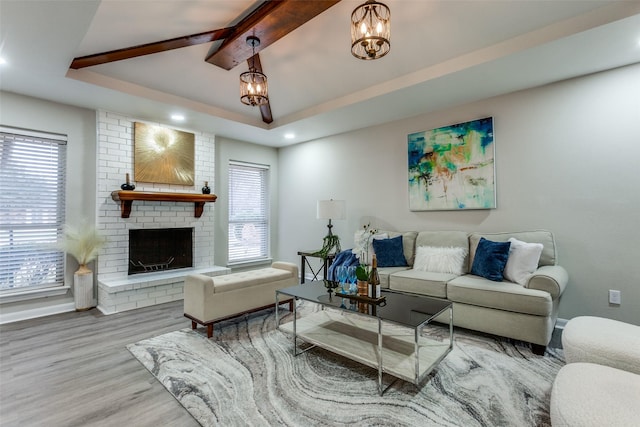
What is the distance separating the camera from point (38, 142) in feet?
12.2

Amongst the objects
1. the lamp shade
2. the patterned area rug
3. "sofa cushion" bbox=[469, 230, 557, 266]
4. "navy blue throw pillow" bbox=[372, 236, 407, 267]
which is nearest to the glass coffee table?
the patterned area rug

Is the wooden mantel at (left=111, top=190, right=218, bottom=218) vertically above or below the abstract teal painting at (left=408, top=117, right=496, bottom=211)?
below

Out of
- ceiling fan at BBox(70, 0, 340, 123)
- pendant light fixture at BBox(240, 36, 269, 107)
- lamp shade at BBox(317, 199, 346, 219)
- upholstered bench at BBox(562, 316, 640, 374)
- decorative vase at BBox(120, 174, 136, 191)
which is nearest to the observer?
upholstered bench at BBox(562, 316, 640, 374)

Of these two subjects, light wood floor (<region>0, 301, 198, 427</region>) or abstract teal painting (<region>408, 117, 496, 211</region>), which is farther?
abstract teal painting (<region>408, 117, 496, 211</region>)

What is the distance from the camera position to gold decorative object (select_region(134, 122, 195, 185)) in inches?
170

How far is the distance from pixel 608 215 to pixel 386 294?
231 cm

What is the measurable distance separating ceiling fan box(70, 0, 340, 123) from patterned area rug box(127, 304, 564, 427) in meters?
2.82

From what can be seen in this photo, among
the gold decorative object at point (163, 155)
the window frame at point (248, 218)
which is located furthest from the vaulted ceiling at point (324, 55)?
the window frame at point (248, 218)

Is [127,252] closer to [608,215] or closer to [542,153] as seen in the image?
[542,153]

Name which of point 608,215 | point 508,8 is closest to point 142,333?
point 508,8

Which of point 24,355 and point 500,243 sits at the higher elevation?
point 500,243

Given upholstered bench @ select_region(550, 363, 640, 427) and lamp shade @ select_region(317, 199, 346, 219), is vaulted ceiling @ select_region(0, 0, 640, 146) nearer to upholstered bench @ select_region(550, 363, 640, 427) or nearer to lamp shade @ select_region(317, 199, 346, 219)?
lamp shade @ select_region(317, 199, 346, 219)

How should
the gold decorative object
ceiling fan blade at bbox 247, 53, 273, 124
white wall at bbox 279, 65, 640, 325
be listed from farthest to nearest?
1. the gold decorative object
2. ceiling fan blade at bbox 247, 53, 273, 124
3. white wall at bbox 279, 65, 640, 325

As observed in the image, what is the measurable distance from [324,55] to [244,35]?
2.92 ft
